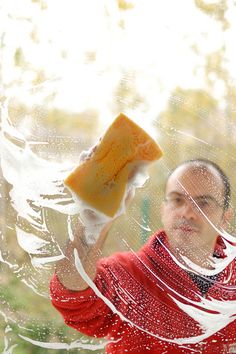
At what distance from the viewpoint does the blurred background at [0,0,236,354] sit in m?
0.67

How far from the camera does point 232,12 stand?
759mm

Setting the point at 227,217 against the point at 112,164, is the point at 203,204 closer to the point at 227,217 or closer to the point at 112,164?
the point at 227,217

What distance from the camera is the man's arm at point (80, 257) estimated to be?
65 cm

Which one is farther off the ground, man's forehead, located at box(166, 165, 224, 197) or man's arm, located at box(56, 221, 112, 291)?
man's forehead, located at box(166, 165, 224, 197)

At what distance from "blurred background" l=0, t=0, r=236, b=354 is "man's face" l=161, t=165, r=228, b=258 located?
0.06ft

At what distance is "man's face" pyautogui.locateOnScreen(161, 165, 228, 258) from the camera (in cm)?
67

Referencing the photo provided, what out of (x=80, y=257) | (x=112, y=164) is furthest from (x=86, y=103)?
(x=80, y=257)

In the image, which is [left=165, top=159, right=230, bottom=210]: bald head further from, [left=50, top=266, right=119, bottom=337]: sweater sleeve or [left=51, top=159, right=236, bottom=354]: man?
[left=50, top=266, right=119, bottom=337]: sweater sleeve

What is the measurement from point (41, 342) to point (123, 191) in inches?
10.3

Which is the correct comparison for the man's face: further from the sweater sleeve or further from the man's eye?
the sweater sleeve

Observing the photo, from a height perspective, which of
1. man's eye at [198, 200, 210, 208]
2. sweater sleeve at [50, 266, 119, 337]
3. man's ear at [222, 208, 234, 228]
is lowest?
sweater sleeve at [50, 266, 119, 337]

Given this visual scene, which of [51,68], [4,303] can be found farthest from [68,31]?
[4,303]

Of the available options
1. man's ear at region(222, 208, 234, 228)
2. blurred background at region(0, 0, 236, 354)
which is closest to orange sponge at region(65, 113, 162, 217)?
blurred background at region(0, 0, 236, 354)

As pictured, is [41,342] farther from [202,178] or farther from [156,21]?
[156,21]
